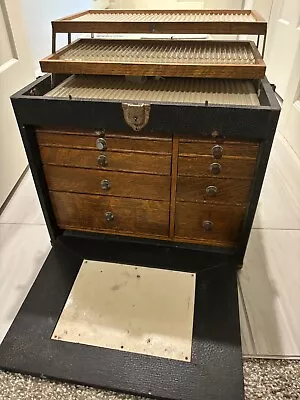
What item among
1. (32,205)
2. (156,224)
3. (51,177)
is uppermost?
(51,177)

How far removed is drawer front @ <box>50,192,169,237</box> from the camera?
1.18 meters

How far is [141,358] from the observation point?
0.96m

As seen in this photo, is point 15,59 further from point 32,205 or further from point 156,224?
point 156,224

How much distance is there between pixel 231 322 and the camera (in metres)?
1.06

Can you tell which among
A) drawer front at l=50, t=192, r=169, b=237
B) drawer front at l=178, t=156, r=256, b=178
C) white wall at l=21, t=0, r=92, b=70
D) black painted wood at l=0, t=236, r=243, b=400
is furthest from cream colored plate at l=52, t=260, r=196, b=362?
white wall at l=21, t=0, r=92, b=70

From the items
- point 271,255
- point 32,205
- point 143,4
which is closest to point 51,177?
point 32,205

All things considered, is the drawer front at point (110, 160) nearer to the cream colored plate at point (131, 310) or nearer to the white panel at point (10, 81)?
the cream colored plate at point (131, 310)

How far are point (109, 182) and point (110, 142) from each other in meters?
0.16

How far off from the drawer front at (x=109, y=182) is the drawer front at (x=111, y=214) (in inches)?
1.1

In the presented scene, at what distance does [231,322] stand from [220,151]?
55 centimetres

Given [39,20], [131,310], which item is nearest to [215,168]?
[131,310]

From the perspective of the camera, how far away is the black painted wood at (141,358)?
897 millimetres

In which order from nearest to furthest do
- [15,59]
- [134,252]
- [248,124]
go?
[248,124] < [134,252] < [15,59]

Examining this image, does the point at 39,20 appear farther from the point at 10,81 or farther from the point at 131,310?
the point at 131,310
